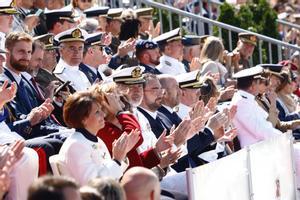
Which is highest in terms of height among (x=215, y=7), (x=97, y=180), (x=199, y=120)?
(x=97, y=180)

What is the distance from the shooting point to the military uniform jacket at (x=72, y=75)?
10875mm

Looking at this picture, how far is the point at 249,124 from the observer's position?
12008 millimetres

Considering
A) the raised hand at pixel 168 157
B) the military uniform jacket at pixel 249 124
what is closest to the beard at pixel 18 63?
the raised hand at pixel 168 157

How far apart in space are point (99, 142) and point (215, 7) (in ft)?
40.3

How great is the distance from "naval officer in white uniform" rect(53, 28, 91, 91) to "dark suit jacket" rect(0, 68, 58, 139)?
1157 millimetres

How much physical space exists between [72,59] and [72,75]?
A: 9.2 inches

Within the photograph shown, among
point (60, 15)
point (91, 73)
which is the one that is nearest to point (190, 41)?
point (60, 15)

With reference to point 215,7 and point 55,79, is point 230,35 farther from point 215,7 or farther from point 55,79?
point 55,79

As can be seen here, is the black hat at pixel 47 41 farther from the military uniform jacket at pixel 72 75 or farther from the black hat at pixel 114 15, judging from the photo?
the black hat at pixel 114 15

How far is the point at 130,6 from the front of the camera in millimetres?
17281

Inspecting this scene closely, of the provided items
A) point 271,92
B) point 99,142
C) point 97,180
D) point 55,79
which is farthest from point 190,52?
point 97,180

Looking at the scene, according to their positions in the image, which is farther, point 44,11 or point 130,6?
point 130,6

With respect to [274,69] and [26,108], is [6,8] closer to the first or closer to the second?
[26,108]

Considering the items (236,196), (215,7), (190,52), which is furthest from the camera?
(215,7)
